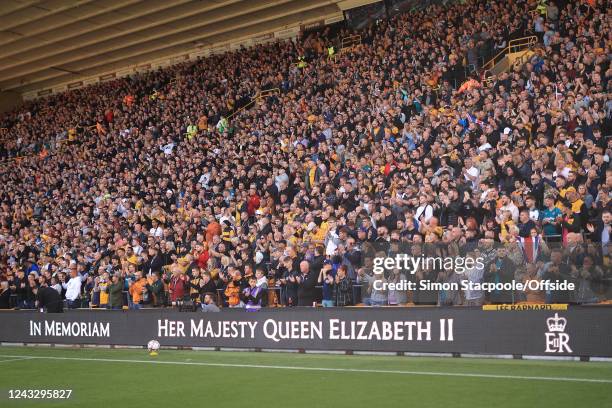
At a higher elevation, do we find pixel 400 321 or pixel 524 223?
pixel 524 223

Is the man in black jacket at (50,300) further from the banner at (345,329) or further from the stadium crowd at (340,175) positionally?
the stadium crowd at (340,175)

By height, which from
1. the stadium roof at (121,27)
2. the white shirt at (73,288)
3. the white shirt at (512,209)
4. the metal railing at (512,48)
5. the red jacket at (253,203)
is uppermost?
the stadium roof at (121,27)

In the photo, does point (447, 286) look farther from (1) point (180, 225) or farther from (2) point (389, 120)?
(1) point (180, 225)

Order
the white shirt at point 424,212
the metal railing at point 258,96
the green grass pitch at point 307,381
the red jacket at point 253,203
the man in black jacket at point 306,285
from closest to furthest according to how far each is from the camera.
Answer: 1. the green grass pitch at point 307,381
2. the white shirt at point 424,212
3. the man in black jacket at point 306,285
4. the red jacket at point 253,203
5. the metal railing at point 258,96

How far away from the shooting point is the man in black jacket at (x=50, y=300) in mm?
21906

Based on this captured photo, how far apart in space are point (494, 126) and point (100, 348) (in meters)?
10.6

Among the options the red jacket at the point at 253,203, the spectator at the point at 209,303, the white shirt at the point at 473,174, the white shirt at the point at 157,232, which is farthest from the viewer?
the white shirt at the point at 157,232

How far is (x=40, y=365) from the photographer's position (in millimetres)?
16594

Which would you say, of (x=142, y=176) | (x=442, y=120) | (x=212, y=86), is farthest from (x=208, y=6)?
(x=442, y=120)

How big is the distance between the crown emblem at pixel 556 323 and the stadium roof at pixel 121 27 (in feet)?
64.6

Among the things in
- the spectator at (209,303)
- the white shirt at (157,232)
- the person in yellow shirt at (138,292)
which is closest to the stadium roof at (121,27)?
the white shirt at (157,232)

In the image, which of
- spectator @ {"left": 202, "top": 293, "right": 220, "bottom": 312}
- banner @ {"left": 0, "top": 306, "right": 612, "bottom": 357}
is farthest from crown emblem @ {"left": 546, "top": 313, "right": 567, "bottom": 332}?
spectator @ {"left": 202, "top": 293, "right": 220, "bottom": 312}

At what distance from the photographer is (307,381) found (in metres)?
12.7

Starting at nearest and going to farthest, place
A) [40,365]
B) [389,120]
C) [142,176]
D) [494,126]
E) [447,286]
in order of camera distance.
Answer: [447,286] → [40,365] → [494,126] → [389,120] → [142,176]
